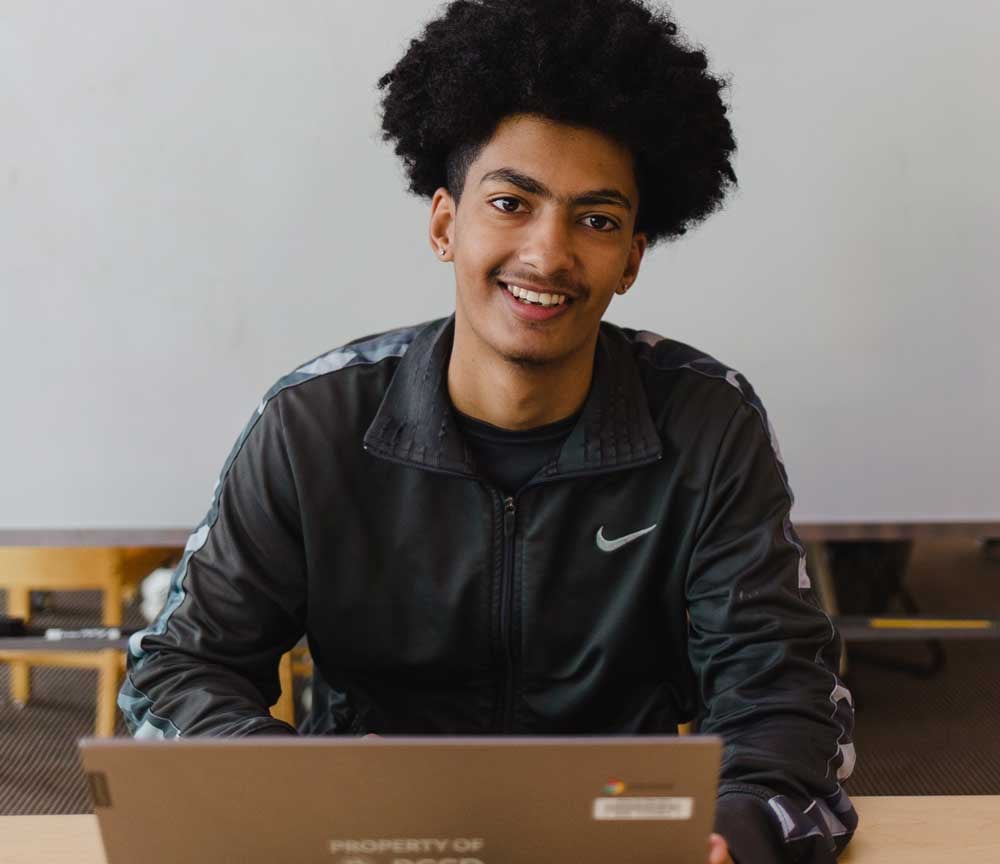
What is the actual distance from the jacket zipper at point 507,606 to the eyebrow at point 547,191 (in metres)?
0.36

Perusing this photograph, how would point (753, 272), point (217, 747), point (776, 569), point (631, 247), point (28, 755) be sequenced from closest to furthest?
point (217, 747) → point (776, 569) → point (631, 247) → point (753, 272) → point (28, 755)

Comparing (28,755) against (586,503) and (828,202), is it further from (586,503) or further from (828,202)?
(828,202)

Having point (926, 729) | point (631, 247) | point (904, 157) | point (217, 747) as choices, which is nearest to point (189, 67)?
point (631, 247)

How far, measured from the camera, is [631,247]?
4.52 ft

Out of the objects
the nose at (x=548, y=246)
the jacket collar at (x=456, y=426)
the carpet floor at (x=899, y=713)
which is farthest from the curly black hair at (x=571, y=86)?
the carpet floor at (x=899, y=713)

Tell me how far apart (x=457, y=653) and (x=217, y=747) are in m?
0.66

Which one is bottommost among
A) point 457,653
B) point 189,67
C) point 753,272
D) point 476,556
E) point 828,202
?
point 457,653

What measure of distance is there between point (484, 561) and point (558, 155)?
0.49 metres

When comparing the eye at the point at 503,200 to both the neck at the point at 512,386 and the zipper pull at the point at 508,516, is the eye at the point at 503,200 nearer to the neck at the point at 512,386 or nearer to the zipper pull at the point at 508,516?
the neck at the point at 512,386

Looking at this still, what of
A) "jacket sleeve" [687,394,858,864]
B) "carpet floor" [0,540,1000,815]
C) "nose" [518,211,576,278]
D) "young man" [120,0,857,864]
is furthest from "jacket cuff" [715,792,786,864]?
"carpet floor" [0,540,1000,815]

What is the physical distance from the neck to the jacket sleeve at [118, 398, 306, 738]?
24 cm

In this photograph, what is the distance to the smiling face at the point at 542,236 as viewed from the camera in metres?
1.26

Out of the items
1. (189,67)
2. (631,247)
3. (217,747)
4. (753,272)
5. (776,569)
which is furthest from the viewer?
(753,272)

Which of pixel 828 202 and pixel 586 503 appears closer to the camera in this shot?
pixel 586 503
